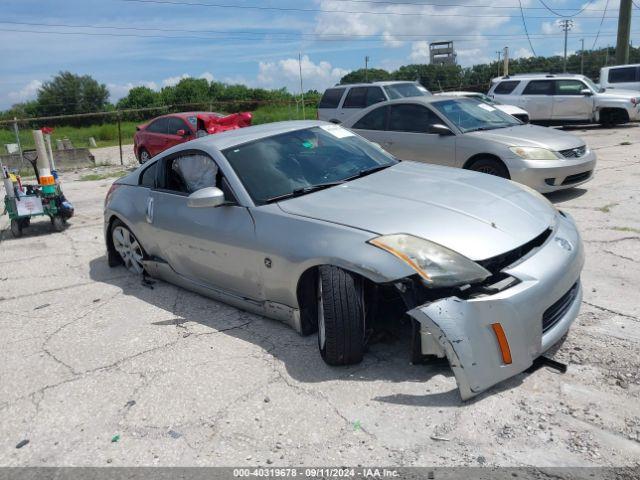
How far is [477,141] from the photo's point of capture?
7.62m

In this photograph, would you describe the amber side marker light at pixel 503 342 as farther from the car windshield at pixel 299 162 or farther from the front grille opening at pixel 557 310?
the car windshield at pixel 299 162

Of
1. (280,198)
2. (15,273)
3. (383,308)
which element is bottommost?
(15,273)

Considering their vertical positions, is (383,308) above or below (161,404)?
above

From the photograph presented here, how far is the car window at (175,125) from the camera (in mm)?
13721

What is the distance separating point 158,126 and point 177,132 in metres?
1.04

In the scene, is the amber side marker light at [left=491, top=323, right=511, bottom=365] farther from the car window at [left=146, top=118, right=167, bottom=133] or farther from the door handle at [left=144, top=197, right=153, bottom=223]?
the car window at [left=146, top=118, right=167, bottom=133]

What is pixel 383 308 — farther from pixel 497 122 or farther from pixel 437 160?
pixel 497 122

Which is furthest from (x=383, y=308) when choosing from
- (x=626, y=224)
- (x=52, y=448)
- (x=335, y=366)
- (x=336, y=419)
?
(x=626, y=224)

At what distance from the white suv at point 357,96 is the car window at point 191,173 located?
9.43 metres

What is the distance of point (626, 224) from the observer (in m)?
6.18

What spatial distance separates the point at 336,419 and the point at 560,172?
553cm

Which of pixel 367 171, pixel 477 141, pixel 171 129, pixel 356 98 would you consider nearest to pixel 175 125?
pixel 171 129

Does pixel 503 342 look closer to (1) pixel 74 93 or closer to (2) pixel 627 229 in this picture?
(2) pixel 627 229

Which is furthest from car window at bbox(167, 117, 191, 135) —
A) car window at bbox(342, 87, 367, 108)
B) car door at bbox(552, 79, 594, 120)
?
car door at bbox(552, 79, 594, 120)
